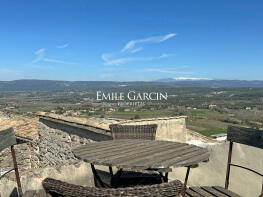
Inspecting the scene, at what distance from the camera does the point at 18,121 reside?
8.08 meters

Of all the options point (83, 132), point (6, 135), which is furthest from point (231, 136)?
point (83, 132)

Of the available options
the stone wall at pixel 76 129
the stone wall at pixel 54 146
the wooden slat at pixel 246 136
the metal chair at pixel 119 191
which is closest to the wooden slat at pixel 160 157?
the wooden slat at pixel 246 136

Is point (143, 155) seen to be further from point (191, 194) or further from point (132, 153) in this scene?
point (191, 194)

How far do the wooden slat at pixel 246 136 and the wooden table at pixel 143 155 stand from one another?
61 cm

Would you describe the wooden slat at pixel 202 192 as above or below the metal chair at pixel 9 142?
below

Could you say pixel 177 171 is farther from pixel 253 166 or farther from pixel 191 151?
pixel 191 151

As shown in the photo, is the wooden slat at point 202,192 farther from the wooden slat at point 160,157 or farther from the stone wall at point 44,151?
the stone wall at point 44,151

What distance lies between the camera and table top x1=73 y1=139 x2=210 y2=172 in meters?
1.99

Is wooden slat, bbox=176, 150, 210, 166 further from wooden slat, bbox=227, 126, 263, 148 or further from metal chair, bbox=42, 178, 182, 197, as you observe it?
metal chair, bbox=42, 178, 182, 197

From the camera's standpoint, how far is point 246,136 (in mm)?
2719

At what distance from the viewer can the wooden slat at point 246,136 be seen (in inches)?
101

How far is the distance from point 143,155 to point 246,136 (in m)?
1.25

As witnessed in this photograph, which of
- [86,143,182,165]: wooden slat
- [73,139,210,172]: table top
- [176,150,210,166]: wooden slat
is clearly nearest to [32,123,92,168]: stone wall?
[73,139,210,172]: table top

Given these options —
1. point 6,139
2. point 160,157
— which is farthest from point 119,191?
point 6,139
